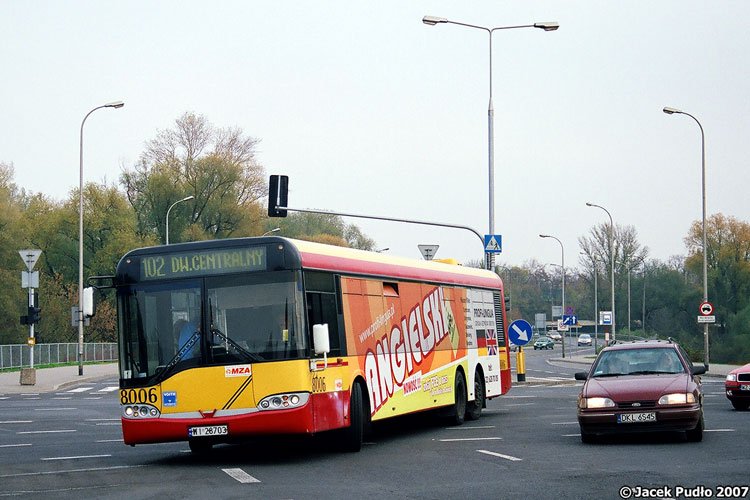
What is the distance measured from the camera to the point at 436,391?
20.0 m

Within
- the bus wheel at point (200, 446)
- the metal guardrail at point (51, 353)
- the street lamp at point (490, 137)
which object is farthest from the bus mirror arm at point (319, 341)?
the metal guardrail at point (51, 353)

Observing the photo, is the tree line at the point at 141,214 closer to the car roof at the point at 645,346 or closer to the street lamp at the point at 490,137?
the street lamp at the point at 490,137

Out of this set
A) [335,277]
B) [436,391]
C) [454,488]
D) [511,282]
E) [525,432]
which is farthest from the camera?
[511,282]

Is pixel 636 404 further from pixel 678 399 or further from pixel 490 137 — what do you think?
pixel 490 137

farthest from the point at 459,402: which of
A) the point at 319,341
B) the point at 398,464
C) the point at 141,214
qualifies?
the point at 141,214

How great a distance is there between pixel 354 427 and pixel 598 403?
3358 millimetres

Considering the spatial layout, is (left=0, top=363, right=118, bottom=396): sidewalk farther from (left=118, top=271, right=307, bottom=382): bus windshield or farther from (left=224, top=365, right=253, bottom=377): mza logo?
(left=224, top=365, right=253, bottom=377): mza logo

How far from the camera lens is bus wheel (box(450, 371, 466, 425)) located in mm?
21219

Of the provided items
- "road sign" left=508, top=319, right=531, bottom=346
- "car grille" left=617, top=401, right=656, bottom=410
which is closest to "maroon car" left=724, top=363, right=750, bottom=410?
"car grille" left=617, top=401, right=656, bottom=410

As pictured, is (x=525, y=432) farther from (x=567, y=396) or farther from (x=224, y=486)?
(x=567, y=396)

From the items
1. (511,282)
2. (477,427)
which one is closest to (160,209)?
(477,427)

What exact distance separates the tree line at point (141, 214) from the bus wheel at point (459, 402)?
51.3 m

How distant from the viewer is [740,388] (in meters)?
23.5

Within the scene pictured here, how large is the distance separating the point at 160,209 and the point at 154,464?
197 ft
